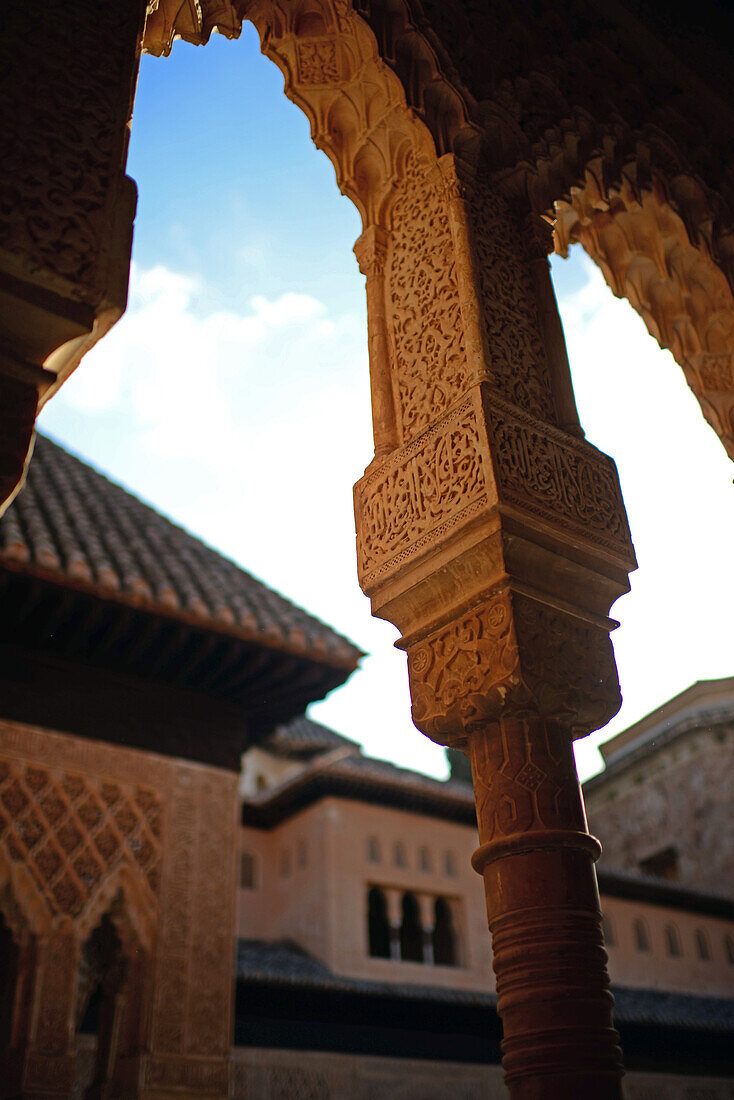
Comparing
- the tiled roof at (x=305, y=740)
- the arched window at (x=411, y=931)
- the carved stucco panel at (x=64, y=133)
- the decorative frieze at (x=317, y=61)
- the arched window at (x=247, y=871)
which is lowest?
the carved stucco panel at (x=64, y=133)

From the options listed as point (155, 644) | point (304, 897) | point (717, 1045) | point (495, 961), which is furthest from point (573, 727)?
point (717, 1045)

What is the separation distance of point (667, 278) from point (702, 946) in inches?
521

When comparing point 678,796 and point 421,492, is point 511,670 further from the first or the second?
point 678,796

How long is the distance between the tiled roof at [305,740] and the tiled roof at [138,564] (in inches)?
400

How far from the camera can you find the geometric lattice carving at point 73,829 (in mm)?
6273

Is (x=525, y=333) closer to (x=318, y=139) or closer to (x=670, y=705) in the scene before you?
(x=318, y=139)

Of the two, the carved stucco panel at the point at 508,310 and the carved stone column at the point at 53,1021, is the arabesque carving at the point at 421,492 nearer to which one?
the carved stucco panel at the point at 508,310

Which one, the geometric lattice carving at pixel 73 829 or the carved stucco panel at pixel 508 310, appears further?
the geometric lattice carving at pixel 73 829

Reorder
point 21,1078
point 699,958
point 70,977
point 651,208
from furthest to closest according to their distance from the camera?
point 699,958 < point 70,977 < point 21,1078 < point 651,208

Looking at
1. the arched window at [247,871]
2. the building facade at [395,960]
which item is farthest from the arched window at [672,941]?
the arched window at [247,871]

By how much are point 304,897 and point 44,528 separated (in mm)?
6748

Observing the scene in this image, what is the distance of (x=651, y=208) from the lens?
5.07 meters

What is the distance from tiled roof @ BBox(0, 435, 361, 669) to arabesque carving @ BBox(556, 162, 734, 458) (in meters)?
3.47

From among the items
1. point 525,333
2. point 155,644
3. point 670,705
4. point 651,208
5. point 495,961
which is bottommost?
point 495,961
